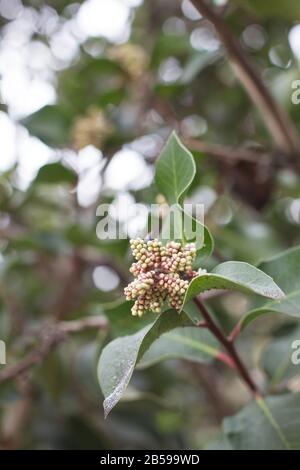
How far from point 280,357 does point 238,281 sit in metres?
0.63

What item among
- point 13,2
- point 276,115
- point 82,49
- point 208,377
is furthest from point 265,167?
point 13,2

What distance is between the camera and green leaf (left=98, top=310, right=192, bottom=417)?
676 millimetres

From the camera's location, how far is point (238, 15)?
1709 mm

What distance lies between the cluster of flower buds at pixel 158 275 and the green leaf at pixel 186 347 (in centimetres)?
34

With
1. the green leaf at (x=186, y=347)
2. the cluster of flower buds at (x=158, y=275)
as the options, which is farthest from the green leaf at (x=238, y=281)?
the green leaf at (x=186, y=347)

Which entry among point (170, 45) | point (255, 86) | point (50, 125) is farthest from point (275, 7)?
point (50, 125)

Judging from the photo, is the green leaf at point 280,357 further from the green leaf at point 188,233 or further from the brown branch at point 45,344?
the green leaf at point 188,233

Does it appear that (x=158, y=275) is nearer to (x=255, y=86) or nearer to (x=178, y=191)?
(x=178, y=191)

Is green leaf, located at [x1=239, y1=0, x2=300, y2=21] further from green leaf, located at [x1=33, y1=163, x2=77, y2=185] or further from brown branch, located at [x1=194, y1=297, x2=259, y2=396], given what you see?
brown branch, located at [x1=194, y1=297, x2=259, y2=396]

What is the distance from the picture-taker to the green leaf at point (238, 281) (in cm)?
64

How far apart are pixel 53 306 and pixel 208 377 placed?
499mm

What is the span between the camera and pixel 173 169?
82cm

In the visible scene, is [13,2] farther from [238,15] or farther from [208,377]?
[208,377]

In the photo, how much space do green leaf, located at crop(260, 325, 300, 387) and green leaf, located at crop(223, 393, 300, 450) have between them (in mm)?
183
